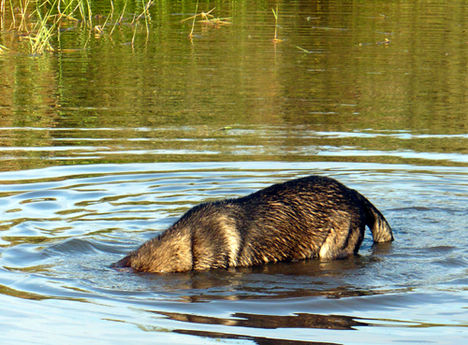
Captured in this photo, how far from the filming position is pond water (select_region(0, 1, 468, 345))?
594 centimetres

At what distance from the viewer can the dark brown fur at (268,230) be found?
6.99 m

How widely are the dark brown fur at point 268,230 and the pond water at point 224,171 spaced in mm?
160

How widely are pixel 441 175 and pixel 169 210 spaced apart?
11.1 feet

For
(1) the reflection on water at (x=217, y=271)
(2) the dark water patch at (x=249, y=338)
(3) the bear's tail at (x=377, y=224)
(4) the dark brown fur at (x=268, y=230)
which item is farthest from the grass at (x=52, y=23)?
(2) the dark water patch at (x=249, y=338)

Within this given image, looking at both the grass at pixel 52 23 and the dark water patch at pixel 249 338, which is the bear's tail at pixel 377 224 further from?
the grass at pixel 52 23

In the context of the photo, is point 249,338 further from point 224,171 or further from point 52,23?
point 52,23

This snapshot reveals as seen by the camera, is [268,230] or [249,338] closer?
[249,338]

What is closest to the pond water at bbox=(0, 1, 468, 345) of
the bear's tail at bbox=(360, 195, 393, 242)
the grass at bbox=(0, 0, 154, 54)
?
the bear's tail at bbox=(360, 195, 393, 242)

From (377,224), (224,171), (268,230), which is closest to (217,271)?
(268,230)

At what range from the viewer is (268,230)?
288 inches

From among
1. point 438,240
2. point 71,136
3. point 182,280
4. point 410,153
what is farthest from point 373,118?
point 182,280

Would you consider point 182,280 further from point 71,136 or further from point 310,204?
point 71,136

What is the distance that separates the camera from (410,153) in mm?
11125

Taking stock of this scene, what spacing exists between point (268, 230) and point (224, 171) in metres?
2.98
